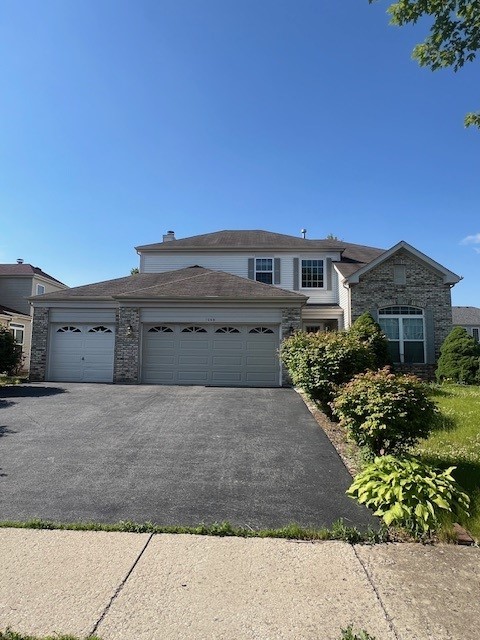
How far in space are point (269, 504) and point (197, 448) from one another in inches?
93.6

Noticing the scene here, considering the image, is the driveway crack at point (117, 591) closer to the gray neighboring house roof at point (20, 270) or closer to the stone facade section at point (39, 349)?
the stone facade section at point (39, 349)

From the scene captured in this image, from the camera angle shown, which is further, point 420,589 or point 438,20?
point 438,20

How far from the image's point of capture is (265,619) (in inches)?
107

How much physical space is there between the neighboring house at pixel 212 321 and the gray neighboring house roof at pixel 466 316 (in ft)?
77.6

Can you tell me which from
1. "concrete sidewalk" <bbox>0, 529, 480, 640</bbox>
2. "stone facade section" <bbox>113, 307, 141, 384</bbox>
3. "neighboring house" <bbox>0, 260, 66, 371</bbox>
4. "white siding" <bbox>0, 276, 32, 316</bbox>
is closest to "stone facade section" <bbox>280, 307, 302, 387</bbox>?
"stone facade section" <bbox>113, 307, 141, 384</bbox>

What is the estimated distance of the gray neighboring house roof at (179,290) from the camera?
15078 millimetres

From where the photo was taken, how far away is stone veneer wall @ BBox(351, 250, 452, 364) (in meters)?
17.3

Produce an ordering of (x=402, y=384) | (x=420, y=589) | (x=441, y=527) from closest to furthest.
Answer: (x=420, y=589)
(x=441, y=527)
(x=402, y=384)

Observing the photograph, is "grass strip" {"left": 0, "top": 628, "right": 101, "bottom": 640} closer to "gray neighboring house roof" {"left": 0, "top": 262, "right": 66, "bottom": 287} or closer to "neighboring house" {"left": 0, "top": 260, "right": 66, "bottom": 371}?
"neighboring house" {"left": 0, "top": 260, "right": 66, "bottom": 371}

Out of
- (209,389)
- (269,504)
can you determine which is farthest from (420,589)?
(209,389)

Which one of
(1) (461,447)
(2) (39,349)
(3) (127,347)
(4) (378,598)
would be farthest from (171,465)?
(2) (39,349)

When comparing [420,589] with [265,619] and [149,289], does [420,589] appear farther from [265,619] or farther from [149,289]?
[149,289]

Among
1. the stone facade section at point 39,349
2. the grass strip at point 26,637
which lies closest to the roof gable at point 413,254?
the stone facade section at point 39,349

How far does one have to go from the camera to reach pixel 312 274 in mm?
20703
